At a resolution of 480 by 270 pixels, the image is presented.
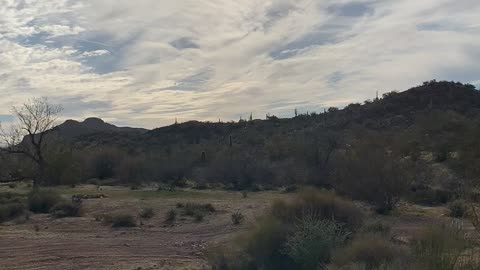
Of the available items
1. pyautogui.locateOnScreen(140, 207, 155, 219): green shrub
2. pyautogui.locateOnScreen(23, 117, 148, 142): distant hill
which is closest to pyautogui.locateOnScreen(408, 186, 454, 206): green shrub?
pyautogui.locateOnScreen(140, 207, 155, 219): green shrub

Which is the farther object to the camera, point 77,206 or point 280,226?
point 77,206

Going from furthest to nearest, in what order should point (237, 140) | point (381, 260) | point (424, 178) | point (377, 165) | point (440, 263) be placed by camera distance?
point (237, 140) < point (424, 178) < point (377, 165) < point (381, 260) < point (440, 263)

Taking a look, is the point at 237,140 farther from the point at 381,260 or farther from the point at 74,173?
the point at 381,260

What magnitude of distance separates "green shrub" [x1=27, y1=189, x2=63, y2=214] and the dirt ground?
1.74 m

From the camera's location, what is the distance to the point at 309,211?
55.9 ft

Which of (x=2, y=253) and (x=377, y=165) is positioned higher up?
(x=377, y=165)

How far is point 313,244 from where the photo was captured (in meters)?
13.4

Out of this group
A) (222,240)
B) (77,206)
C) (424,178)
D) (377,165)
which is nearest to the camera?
(222,240)

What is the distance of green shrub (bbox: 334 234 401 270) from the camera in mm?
11609

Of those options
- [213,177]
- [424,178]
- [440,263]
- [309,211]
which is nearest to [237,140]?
[213,177]

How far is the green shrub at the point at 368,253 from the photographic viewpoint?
38.1 feet

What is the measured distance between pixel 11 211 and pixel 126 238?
10.5m

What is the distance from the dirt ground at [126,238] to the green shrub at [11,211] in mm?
1072

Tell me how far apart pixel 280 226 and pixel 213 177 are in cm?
3897
